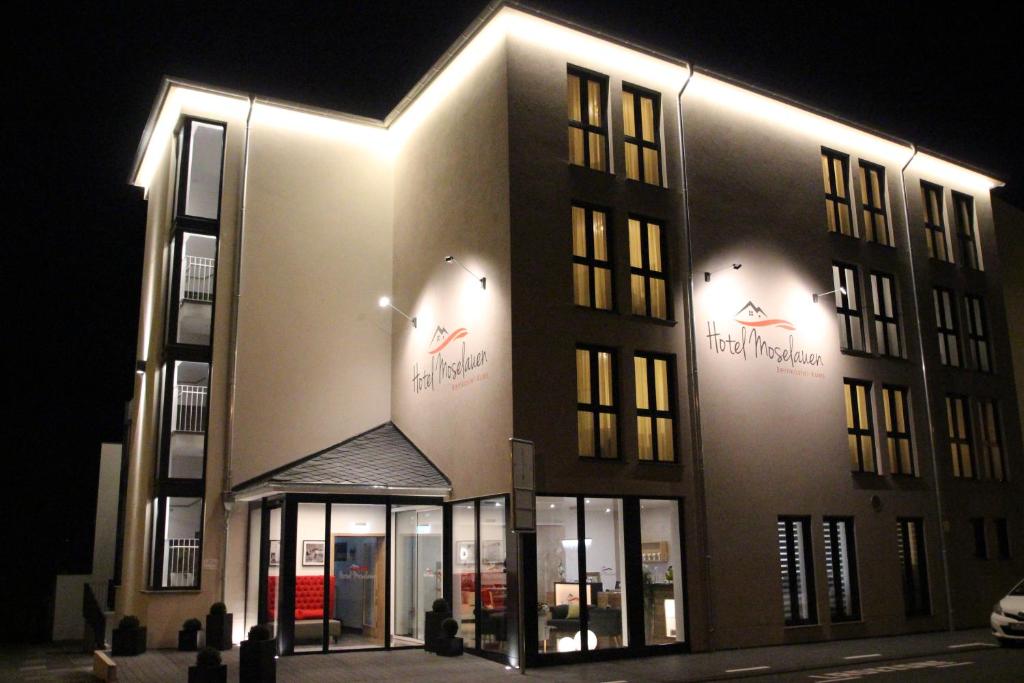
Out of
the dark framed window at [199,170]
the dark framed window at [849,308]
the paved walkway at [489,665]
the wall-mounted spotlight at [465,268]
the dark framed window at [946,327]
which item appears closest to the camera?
the paved walkway at [489,665]

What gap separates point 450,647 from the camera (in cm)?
1444

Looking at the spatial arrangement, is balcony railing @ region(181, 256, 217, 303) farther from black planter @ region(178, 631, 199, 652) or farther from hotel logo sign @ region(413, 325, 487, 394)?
black planter @ region(178, 631, 199, 652)

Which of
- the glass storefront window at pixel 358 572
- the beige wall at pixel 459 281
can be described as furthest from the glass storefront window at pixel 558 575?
the glass storefront window at pixel 358 572

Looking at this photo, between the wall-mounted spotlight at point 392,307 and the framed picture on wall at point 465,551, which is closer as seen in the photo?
the framed picture on wall at point 465,551

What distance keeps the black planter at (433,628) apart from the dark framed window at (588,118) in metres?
8.28

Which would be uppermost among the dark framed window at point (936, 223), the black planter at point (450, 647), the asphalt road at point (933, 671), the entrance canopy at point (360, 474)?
the dark framed window at point (936, 223)

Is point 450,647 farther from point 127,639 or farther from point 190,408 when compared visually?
point 190,408

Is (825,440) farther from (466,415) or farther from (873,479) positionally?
(466,415)

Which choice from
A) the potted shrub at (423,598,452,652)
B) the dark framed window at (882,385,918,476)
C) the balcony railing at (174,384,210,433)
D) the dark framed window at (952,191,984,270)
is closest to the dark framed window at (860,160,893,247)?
the dark framed window at (952,191,984,270)

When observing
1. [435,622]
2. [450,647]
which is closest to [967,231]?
[435,622]

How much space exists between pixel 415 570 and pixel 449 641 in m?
2.02

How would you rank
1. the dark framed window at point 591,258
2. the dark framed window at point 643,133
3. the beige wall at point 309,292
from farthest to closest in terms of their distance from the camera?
1. the beige wall at point 309,292
2. the dark framed window at point 643,133
3. the dark framed window at point 591,258

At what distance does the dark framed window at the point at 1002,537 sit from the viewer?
20.3m

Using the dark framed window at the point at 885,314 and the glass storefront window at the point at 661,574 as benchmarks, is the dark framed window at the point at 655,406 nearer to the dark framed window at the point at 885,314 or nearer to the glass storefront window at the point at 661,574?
the glass storefront window at the point at 661,574
